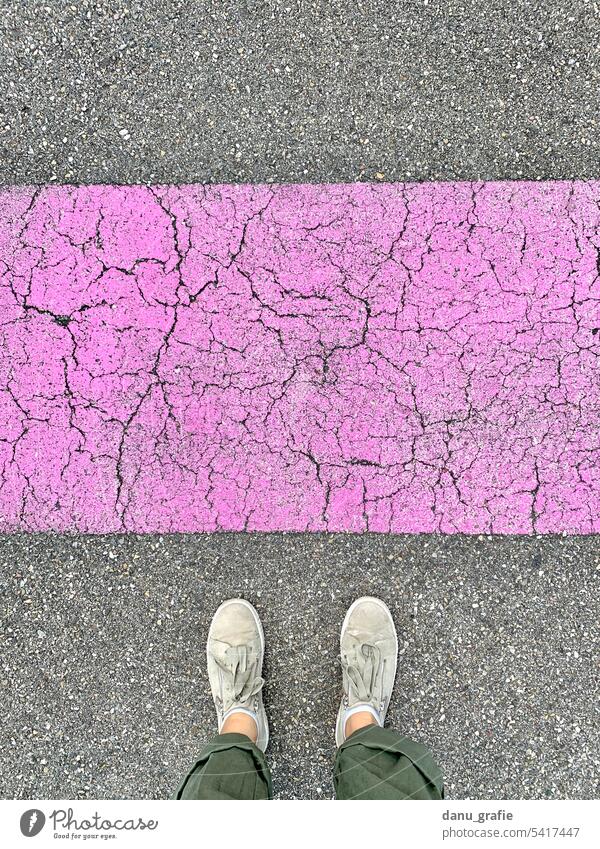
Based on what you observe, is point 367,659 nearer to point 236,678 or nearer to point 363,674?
point 363,674

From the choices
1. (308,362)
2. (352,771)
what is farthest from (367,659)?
(308,362)

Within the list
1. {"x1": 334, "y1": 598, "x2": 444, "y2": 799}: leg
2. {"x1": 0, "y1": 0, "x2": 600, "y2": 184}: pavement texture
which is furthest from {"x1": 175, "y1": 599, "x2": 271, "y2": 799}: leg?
{"x1": 0, "y1": 0, "x2": 600, "y2": 184}: pavement texture

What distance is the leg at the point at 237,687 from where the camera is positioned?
6.47 feet

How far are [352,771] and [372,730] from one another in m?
0.15

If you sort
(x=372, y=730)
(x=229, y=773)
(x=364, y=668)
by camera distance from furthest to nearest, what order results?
(x=364, y=668) < (x=372, y=730) < (x=229, y=773)

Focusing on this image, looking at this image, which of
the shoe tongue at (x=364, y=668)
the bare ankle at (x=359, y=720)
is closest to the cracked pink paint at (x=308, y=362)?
the shoe tongue at (x=364, y=668)

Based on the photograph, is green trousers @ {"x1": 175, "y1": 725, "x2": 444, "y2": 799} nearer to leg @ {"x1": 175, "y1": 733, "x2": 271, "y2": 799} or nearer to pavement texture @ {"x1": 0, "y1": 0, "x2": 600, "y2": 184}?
leg @ {"x1": 175, "y1": 733, "x2": 271, "y2": 799}

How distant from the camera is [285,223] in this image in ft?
7.23

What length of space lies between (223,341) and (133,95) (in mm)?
1014

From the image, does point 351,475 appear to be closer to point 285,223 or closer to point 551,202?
point 285,223

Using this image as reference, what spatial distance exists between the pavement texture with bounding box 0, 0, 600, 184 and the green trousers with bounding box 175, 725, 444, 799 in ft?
6.61

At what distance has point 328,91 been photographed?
222 centimetres

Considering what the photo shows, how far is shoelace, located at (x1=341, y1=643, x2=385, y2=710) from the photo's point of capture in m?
2.11
